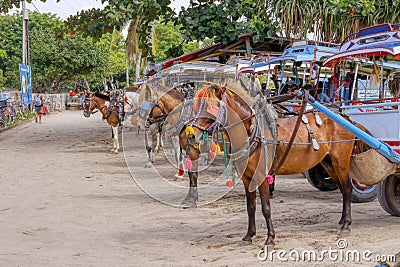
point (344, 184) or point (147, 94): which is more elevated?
point (147, 94)

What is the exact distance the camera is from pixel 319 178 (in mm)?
10156

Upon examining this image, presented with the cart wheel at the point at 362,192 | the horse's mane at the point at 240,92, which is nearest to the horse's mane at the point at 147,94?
the cart wheel at the point at 362,192

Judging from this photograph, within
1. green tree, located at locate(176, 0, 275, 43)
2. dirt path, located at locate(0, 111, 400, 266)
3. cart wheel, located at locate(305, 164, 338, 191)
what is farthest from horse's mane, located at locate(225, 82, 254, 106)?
green tree, located at locate(176, 0, 275, 43)

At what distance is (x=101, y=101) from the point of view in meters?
18.7

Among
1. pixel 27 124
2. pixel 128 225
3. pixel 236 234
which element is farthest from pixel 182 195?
pixel 27 124

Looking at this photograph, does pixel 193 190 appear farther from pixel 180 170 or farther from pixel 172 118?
pixel 180 170

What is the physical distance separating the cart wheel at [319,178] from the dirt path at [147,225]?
7.6 inches

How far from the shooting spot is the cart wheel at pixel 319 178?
1012 cm

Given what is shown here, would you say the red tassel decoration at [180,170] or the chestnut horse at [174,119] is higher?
the chestnut horse at [174,119]

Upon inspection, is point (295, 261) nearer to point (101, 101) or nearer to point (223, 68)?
point (223, 68)

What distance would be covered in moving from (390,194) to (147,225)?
11.3 feet

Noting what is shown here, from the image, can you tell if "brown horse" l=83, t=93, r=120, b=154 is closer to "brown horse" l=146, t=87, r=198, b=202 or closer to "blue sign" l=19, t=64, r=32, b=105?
"brown horse" l=146, t=87, r=198, b=202

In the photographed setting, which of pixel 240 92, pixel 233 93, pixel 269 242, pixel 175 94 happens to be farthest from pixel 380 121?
pixel 175 94

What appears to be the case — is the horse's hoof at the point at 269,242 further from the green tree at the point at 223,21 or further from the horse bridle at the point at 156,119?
the green tree at the point at 223,21
